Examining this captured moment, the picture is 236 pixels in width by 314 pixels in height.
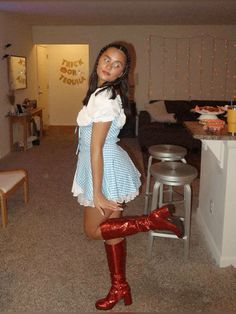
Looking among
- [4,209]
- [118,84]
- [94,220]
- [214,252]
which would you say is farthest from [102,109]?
[4,209]

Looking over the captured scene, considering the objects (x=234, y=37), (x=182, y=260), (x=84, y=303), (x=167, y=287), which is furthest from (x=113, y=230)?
(x=234, y=37)

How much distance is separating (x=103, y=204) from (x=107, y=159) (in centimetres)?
22

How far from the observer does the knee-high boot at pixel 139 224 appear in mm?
1611

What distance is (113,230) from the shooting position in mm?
1652

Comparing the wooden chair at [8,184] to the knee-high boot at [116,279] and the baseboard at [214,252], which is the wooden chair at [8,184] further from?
the baseboard at [214,252]

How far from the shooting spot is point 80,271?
222 cm

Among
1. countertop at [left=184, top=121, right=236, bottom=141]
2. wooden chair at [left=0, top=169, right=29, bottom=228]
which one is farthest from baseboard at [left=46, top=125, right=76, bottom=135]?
countertop at [left=184, top=121, right=236, bottom=141]

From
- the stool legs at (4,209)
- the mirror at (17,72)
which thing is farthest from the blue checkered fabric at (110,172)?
the mirror at (17,72)

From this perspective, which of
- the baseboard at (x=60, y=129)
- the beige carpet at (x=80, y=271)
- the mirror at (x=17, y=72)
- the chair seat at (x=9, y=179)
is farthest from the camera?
the baseboard at (x=60, y=129)

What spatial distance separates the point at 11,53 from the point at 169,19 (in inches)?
111

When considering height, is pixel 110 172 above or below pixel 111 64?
below

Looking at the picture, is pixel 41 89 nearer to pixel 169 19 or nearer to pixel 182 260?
pixel 169 19

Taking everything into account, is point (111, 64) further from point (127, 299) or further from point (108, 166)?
point (127, 299)

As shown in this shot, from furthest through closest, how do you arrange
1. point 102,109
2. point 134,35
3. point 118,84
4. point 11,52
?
1. point 134,35
2. point 11,52
3. point 118,84
4. point 102,109
